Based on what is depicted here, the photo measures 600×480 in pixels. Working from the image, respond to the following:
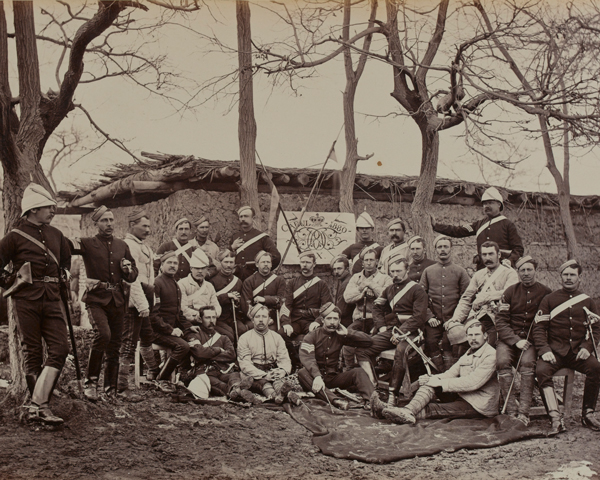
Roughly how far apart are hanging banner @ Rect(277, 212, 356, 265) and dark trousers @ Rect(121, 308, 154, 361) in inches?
117

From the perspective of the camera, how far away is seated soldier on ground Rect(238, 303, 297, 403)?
20.7 feet

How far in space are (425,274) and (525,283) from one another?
46.0 inches

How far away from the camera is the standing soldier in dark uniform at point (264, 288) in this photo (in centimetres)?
721

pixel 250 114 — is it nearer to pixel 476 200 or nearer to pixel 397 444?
pixel 476 200

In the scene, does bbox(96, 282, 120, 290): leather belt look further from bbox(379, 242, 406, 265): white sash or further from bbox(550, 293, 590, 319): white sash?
bbox(550, 293, 590, 319): white sash

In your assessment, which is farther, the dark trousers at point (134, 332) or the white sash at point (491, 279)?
the dark trousers at point (134, 332)

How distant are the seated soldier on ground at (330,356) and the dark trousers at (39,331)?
2244 mm

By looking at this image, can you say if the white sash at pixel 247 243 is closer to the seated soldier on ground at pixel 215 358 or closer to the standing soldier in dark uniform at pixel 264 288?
the standing soldier in dark uniform at pixel 264 288

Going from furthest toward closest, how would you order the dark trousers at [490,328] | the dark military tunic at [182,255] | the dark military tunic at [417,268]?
1. the dark military tunic at [182,255]
2. the dark military tunic at [417,268]
3. the dark trousers at [490,328]

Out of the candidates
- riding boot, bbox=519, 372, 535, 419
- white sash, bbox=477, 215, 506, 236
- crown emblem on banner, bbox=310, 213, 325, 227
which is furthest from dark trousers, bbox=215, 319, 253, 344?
riding boot, bbox=519, 372, 535, 419

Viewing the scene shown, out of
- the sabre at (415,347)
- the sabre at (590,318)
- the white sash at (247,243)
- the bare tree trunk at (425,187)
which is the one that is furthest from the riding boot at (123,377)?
the sabre at (590,318)

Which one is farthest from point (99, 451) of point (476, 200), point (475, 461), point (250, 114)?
point (476, 200)

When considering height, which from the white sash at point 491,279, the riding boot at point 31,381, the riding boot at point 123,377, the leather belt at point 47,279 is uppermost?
the white sash at point 491,279

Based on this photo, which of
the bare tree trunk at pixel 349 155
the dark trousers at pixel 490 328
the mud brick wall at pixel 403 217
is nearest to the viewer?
the dark trousers at pixel 490 328
